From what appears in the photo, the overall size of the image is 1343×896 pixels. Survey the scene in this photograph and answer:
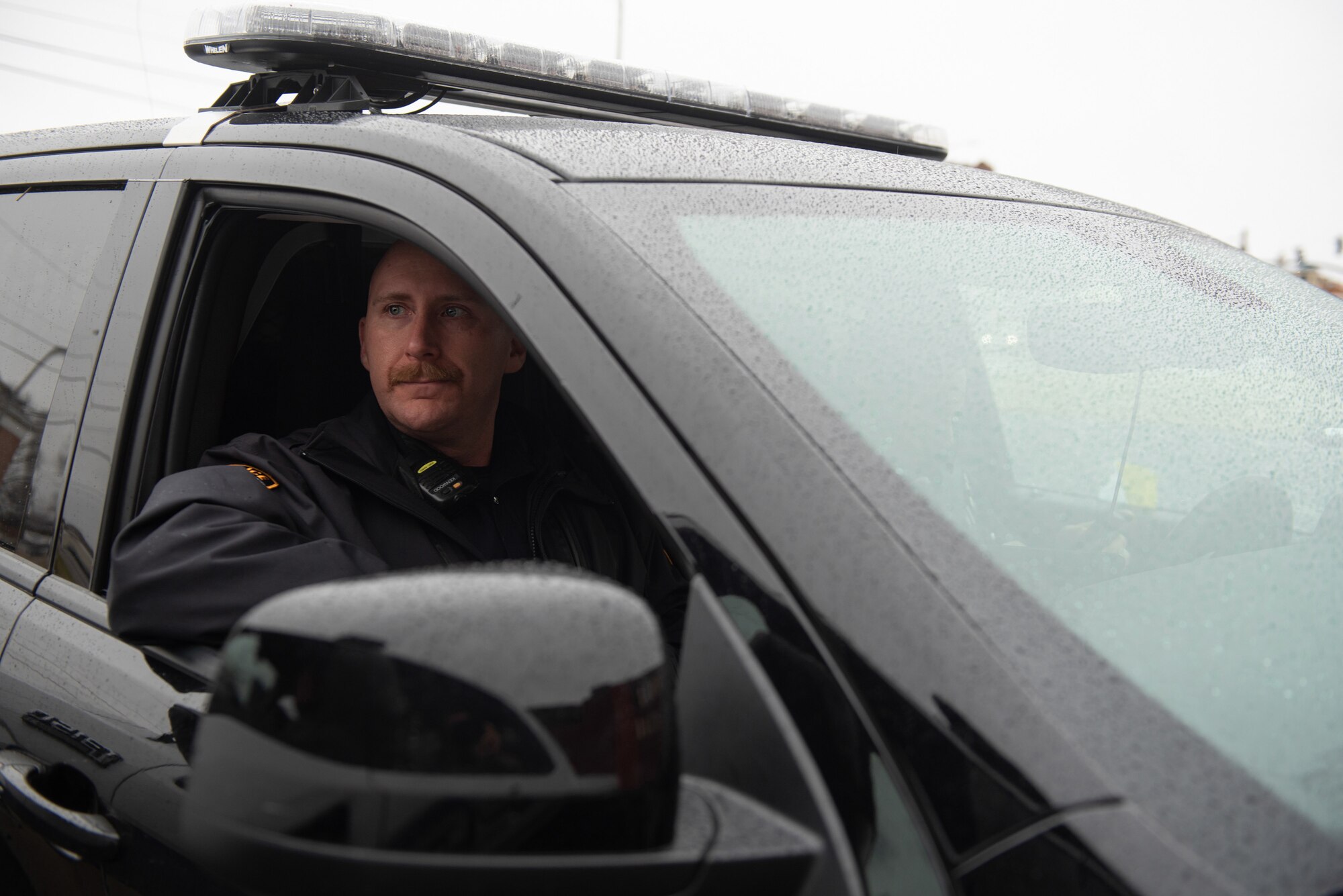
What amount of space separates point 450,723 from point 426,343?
54.6 inches

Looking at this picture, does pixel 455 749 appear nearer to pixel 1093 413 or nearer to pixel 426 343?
pixel 1093 413

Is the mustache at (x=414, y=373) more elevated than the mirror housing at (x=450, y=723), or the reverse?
the mustache at (x=414, y=373)

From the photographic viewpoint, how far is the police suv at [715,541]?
0.77 meters

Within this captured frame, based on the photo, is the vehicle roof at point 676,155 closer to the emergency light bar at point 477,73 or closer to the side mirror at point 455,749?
the emergency light bar at point 477,73

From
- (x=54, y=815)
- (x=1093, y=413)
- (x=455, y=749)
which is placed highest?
(x=1093, y=413)

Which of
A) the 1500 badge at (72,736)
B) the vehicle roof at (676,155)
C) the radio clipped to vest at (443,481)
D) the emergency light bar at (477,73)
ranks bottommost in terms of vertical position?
the 1500 badge at (72,736)

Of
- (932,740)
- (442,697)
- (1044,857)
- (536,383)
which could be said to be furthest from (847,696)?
(536,383)

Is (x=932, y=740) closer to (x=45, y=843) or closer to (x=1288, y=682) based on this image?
(x=1288, y=682)

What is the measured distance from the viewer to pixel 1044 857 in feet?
2.52

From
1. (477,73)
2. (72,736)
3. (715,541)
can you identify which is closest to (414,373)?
(477,73)

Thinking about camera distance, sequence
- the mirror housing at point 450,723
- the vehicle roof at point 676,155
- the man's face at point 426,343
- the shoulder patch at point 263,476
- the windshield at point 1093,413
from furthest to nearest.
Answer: the man's face at point 426,343
the shoulder patch at point 263,476
the vehicle roof at point 676,155
the windshield at point 1093,413
the mirror housing at point 450,723

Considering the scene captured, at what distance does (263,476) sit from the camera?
5.72ft

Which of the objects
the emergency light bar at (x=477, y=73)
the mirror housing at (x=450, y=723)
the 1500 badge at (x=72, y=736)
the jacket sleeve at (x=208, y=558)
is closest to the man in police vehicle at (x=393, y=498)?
the jacket sleeve at (x=208, y=558)

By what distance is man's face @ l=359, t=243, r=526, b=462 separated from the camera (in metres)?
2.05
